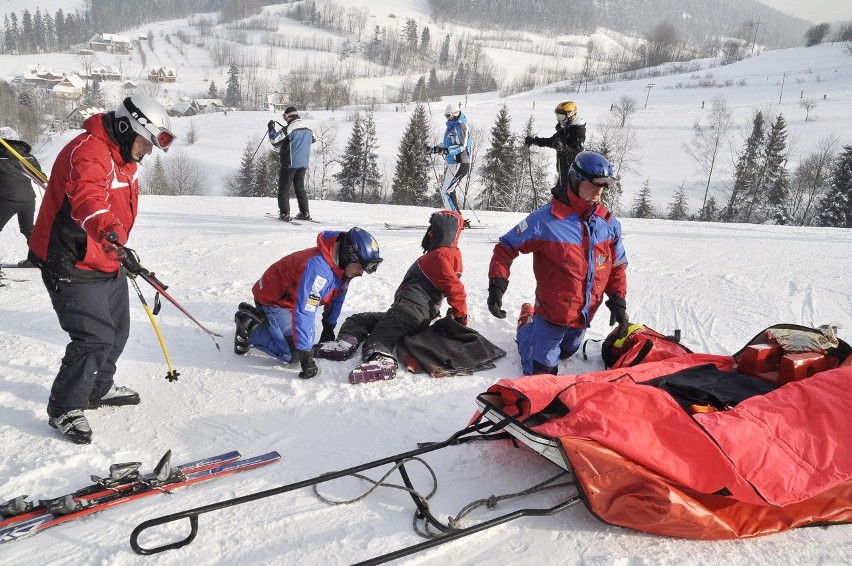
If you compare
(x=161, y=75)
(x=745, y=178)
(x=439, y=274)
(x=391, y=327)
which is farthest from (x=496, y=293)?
(x=161, y=75)

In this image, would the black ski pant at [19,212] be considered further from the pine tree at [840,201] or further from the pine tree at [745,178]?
the pine tree at [745,178]

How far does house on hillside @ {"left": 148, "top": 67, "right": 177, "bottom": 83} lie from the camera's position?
298 feet

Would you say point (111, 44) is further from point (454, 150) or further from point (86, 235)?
point (86, 235)

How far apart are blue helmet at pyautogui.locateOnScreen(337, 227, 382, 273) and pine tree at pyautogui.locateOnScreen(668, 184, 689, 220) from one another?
111ft

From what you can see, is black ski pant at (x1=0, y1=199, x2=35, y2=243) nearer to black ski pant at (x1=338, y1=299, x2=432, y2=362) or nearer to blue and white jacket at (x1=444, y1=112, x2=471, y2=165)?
black ski pant at (x1=338, y1=299, x2=432, y2=362)

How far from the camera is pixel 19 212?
19.9ft

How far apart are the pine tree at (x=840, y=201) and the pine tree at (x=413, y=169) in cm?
2305

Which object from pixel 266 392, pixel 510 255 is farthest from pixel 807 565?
pixel 266 392

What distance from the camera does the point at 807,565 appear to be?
214 cm

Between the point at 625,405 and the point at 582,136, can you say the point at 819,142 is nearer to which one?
the point at 582,136

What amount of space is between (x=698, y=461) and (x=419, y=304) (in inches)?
107

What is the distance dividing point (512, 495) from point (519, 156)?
112 ft

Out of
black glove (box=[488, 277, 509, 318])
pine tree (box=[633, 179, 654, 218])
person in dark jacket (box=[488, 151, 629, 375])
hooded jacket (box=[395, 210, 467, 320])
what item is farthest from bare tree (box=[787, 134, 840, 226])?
black glove (box=[488, 277, 509, 318])

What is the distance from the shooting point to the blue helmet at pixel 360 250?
3.85m
